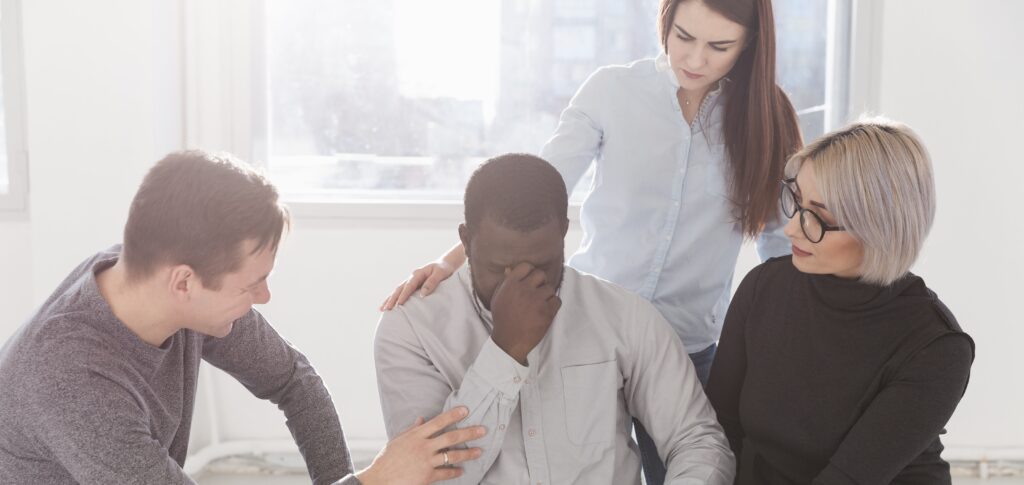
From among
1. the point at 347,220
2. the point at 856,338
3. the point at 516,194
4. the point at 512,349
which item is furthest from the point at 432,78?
the point at 856,338

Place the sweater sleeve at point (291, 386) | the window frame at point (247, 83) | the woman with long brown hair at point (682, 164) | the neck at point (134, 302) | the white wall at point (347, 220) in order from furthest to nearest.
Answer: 1. the window frame at point (247, 83)
2. the white wall at point (347, 220)
3. the woman with long brown hair at point (682, 164)
4. the sweater sleeve at point (291, 386)
5. the neck at point (134, 302)

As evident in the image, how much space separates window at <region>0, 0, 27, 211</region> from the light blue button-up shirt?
82.9 inches

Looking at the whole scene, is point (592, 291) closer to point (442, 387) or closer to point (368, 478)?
point (442, 387)

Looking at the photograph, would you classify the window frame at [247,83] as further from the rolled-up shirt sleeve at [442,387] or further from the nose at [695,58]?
the rolled-up shirt sleeve at [442,387]

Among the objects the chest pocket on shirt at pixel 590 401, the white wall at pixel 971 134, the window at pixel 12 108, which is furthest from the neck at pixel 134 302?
the white wall at pixel 971 134

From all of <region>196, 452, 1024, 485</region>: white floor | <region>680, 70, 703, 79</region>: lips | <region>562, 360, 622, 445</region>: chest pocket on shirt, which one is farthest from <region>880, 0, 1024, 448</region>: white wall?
<region>562, 360, 622, 445</region>: chest pocket on shirt

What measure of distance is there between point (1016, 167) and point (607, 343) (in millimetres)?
2038

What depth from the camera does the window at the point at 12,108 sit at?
122 inches

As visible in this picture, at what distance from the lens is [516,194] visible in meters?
1.51

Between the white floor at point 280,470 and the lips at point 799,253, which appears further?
the white floor at point 280,470

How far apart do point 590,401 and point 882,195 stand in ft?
1.94

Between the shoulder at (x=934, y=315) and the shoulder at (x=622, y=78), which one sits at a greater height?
the shoulder at (x=622, y=78)

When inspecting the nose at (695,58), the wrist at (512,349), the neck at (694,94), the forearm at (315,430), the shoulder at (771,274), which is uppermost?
the nose at (695,58)

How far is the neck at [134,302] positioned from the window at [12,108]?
1967mm
